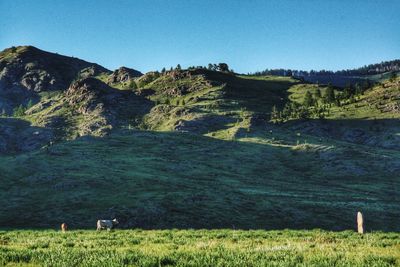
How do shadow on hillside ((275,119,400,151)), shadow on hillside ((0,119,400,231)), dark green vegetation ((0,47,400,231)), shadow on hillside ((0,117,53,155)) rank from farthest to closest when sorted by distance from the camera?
shadow on hillside ((275,119,400,151))
shadow on hillside ((0,117,53,155))
dark green vegetation ((0,47,400,231))
shadow on hillside ((0,119,400,231))

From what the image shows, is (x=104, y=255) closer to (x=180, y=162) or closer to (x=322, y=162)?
(x=180, y=162)

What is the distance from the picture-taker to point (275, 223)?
6253cm

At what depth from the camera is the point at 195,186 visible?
83.9 meters

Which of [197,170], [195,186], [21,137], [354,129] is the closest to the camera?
[195,186]

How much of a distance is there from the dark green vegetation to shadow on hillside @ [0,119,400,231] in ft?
0.84

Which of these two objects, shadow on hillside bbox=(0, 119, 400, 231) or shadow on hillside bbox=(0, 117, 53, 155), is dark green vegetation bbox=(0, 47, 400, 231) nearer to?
shadow on hillside bbox=(0, 119, 400, 231)

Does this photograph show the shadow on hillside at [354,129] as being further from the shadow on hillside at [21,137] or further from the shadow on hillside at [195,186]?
the shadow on hillside at [21,137]

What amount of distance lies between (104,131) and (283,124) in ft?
244

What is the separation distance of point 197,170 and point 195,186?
78.0ft

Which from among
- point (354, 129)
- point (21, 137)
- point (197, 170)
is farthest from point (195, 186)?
point (354, 129)

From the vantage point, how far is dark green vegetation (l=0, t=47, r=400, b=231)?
209ft

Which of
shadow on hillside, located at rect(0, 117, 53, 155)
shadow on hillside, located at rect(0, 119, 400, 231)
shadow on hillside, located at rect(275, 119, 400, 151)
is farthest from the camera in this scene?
shadow on hillside, located at rect(275, 119, 400, 151)

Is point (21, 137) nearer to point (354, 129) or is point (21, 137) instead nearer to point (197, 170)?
point (197, 170)

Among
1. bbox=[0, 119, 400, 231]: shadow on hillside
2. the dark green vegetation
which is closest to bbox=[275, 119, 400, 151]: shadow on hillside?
the dark green vegetation
